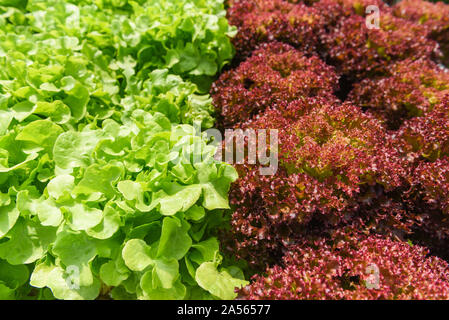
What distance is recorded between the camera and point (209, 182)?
1.67 meters

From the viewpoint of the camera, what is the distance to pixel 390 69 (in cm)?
251

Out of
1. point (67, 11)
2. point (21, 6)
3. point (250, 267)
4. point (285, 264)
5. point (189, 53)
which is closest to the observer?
point (285, 264)

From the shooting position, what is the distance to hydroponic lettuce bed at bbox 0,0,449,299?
60.1 inches

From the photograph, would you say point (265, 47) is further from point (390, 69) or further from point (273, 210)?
point (273, 210)

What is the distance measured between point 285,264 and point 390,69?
5.45 feet

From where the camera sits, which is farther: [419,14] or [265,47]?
[419,14]

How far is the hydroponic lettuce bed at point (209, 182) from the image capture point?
1.53 meters

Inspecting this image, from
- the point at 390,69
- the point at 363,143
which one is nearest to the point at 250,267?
the point at 363,143
